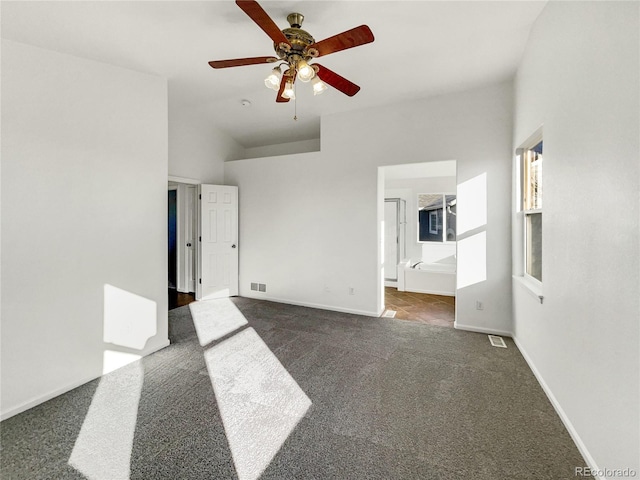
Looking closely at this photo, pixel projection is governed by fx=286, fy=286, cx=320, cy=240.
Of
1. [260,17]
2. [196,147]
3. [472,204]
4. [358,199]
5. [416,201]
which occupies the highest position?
[196,147]

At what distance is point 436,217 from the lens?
20.9 ft

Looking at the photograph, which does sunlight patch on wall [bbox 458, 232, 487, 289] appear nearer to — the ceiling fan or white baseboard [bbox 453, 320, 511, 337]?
white baseboard [bbox 453, 320, 511, 337]

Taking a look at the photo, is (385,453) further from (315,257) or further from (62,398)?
(315,257)

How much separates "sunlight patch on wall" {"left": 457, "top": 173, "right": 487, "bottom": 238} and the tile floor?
1322mm

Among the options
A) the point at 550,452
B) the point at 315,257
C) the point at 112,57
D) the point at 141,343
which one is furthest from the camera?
the point at 315,257

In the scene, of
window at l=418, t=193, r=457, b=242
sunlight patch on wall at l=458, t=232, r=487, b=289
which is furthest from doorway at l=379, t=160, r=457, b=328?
sunlight patch on wall at l=458, t=232, r=487, b=289

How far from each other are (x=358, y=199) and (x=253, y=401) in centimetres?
302

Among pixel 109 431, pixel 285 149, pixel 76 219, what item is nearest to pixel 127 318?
pixel 76 219

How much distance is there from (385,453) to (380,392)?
2.12ft

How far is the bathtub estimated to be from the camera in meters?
5.51

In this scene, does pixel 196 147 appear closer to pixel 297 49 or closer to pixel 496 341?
pixel 297 49

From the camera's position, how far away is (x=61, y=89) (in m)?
2.44

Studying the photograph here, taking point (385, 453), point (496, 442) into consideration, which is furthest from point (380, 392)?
point (496, 442)

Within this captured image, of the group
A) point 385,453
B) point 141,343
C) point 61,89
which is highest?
point 61,89
